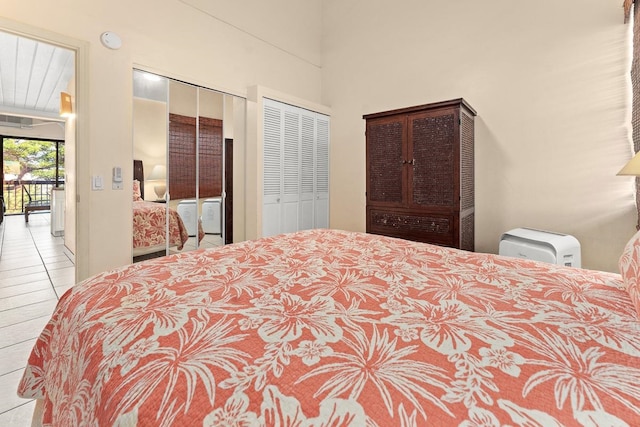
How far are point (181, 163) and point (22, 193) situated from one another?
9.42 meters

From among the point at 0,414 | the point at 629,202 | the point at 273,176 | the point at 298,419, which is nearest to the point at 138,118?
the point at 273,176

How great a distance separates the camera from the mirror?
2895 millimetres

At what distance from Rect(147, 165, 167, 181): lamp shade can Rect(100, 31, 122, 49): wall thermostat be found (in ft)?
3.31

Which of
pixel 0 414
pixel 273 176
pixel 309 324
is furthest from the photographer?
pixel 273 176

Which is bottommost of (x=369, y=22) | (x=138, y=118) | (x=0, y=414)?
(x=0, y=414)

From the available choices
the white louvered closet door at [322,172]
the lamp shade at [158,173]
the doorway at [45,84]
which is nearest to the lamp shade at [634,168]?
the white louvered closet door at [322,172]

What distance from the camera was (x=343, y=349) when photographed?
648 millimetres

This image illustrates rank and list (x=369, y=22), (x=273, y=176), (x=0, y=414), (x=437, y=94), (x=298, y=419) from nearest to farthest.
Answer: (x=298, y=419), (x=0, y=414), (x=437, y=94), (x=273, y=176), (x=369, y=22)

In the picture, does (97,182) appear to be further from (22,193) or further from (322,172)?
(22,193)

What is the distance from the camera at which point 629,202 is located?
102 inches

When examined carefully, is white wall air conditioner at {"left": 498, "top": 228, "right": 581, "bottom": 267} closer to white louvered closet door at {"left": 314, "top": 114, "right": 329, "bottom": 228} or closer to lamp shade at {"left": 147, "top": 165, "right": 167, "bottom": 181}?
white louvered closet door at {"left": 314, "top": 114, "right": 329, "bottom": 228}

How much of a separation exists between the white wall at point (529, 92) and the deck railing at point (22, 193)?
33.6ft

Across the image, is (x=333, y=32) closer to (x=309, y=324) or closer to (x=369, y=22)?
(x=369, y=22)

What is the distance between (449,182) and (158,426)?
111 inches
